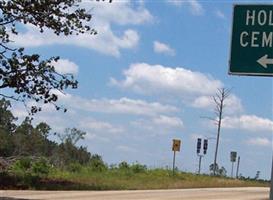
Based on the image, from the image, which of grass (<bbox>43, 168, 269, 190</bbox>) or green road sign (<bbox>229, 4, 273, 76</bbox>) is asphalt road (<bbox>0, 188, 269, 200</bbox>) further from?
green road sign (<bbox>229, 4, 273, 76</bbox>)

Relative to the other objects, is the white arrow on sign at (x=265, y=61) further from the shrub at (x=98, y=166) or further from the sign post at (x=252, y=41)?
the shrub at (x=98, y=166)

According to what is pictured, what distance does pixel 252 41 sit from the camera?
21.7ft

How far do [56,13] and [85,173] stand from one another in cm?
2617

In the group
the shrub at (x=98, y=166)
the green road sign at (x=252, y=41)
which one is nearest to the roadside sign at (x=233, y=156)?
the shrub at (x=98, y=166)

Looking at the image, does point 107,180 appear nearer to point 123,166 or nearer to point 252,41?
point 123,166

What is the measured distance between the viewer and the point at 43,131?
3750 inches

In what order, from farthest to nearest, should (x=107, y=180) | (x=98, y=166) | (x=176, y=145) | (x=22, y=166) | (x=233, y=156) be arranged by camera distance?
(x=233, y=156) → (x=98, y=166) → (x=176, y=145) → (x=22, y=166) → (x=107, y=180)

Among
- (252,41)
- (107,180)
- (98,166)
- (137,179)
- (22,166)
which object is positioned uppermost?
(98,166)

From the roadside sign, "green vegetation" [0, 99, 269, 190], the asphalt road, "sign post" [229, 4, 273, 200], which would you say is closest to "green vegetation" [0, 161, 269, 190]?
"green vegetation" [0, 99, 269, 190]

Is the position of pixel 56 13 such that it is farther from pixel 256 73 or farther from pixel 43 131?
pixel 43 131

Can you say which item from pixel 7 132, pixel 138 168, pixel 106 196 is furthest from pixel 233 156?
pixel 7 132

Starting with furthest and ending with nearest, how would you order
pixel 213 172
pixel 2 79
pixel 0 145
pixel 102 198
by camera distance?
pixel 0 145
pixel 213 172
pixel 102 198
pixel 2 79

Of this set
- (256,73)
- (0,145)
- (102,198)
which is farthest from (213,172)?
(256,73)

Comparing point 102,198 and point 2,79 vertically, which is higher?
point 2,79
